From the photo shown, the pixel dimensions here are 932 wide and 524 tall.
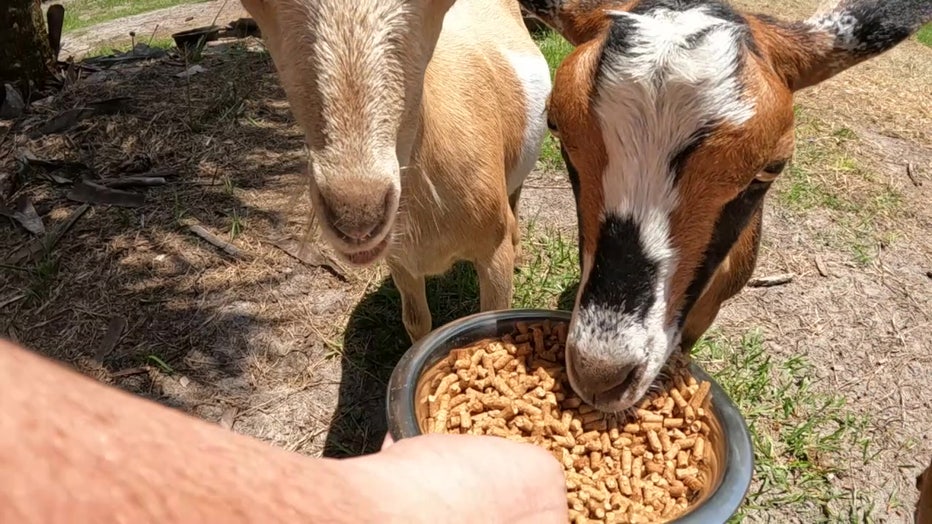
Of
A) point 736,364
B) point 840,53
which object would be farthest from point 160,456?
point 736,364

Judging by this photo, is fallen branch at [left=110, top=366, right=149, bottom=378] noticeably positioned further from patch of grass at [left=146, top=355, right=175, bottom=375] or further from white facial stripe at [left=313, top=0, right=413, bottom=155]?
white facial stripe at [left=313, top=0, right=413, bottom=155]

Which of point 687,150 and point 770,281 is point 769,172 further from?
point 770,281

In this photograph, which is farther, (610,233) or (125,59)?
(125,59)

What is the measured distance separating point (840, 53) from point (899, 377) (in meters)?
2.26

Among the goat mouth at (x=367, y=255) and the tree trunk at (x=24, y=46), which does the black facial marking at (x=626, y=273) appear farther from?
the tree trunk at (x=24, y=46)

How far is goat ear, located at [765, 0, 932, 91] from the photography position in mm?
2135

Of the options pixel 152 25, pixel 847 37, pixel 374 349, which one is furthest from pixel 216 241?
pixel 152 25

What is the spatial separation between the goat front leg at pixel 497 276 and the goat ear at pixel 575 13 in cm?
96

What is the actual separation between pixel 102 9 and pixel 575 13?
16130 mm

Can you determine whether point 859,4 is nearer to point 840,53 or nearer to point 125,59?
point 840,53

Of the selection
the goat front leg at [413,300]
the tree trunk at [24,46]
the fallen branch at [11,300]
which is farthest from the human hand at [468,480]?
the tree trunk at [24,46]

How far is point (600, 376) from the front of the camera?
1993mm

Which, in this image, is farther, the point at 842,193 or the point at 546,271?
the point at 842,193

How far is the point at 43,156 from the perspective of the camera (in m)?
5.00
